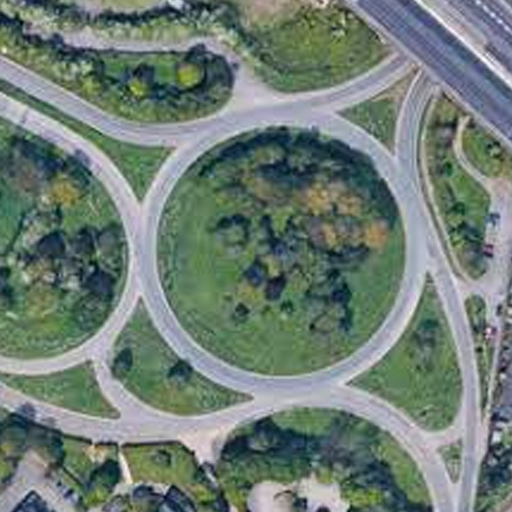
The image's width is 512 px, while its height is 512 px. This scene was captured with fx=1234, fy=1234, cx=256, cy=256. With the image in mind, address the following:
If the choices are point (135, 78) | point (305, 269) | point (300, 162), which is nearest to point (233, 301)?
point (305, 269)

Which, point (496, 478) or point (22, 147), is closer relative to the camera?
Answer: point (22, 147)

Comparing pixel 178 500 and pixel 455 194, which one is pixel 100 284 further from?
pixel 455 194

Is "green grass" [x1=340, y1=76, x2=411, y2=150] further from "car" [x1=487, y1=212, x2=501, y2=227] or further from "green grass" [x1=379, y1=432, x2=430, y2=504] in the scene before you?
"green grass" [x1=379, y1=432, x2=430, y2=504]

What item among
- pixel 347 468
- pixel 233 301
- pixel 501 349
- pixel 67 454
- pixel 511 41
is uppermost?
pixel 511 41

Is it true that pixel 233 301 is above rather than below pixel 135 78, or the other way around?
below

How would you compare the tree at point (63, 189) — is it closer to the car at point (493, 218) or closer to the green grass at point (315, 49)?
the green grass at point (315, 49)

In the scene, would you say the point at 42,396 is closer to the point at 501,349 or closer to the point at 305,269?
the point at 305,269
